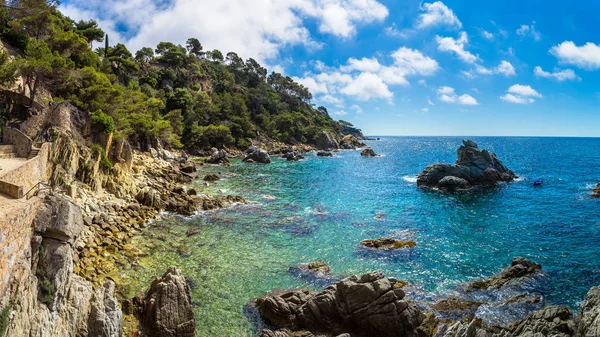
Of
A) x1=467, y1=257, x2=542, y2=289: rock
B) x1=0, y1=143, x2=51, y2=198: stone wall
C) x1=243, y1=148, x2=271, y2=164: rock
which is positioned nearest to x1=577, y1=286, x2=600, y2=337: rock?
x1=467, y1=257, x2=542, y2=289: rock

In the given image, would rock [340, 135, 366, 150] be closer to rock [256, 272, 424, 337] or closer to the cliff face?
rock [256, 272, 424, 337]

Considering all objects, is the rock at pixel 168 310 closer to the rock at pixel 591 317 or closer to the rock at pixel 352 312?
the rock at pixel 352 312

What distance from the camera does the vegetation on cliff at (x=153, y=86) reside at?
3525 cm

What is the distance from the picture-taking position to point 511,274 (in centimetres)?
2314

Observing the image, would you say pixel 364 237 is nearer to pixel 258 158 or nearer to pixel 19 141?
pixel 19 141

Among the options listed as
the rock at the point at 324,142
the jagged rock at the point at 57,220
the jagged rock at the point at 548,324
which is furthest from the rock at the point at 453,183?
the rock at the point at 324,142

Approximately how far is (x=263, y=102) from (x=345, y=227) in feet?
344

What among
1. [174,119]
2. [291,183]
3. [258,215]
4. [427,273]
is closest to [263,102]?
[174,119]

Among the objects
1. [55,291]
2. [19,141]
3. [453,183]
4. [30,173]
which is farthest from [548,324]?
[453,183]

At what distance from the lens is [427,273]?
24.1 metres

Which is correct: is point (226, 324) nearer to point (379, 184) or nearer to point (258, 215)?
point (258, 215)

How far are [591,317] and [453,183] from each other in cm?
4317

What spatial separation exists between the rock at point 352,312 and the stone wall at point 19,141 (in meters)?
20.3

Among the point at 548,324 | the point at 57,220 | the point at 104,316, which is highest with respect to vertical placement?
the point at 57,220
